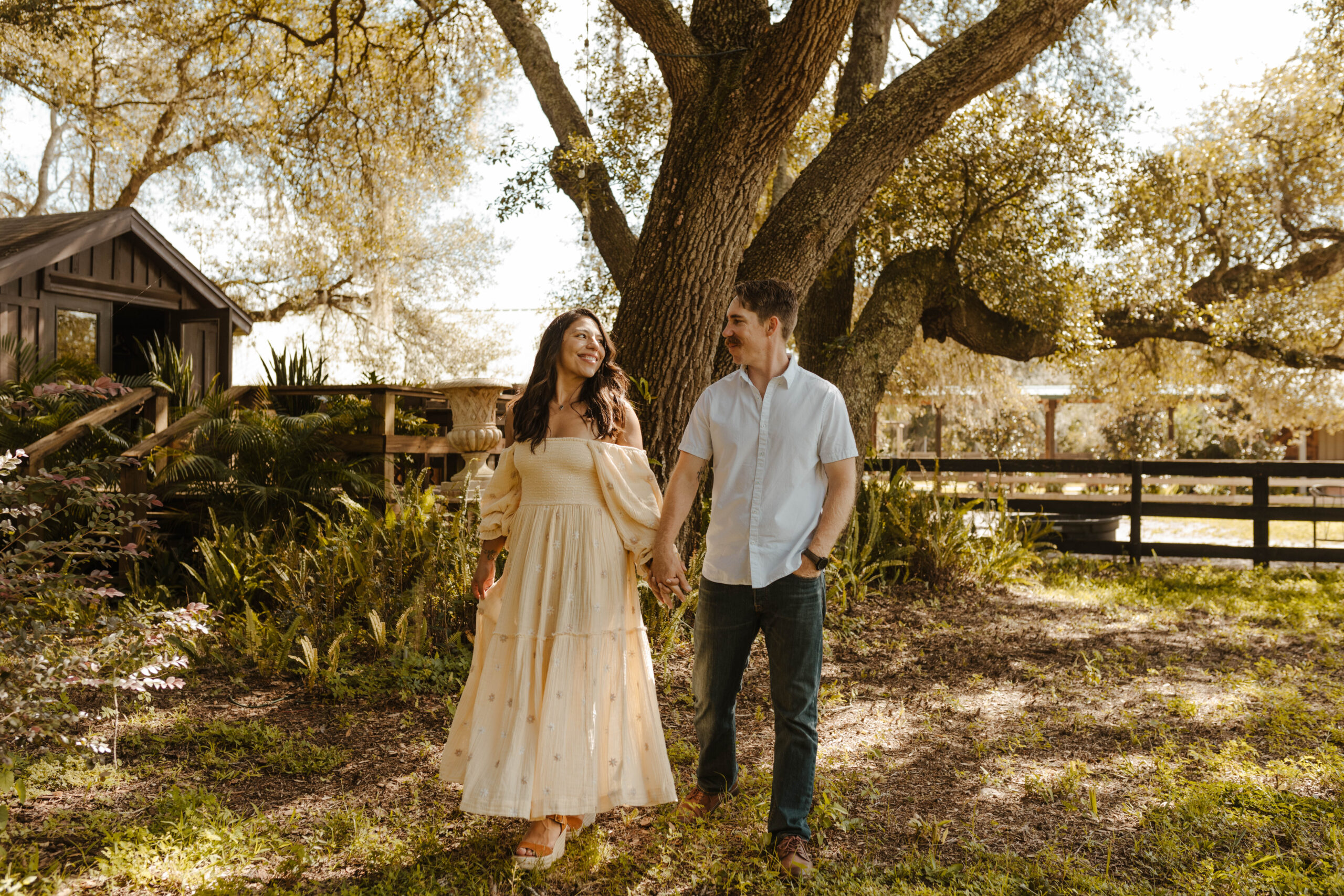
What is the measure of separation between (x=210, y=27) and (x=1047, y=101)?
938 centimetres

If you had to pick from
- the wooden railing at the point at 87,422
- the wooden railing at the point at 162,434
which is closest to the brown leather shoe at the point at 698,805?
the wooden railing at the point at 162,434

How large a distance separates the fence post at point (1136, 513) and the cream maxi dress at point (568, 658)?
8.34 metres

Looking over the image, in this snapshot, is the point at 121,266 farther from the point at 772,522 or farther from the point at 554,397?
the point at 772,522

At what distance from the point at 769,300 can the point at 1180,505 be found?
950 cm

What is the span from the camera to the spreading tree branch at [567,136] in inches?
306

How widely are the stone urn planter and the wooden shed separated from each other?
6809mm

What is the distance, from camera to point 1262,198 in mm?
12047

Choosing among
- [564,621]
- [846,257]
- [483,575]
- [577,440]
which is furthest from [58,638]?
[846,257]

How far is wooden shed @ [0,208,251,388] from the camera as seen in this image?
37.1 feet


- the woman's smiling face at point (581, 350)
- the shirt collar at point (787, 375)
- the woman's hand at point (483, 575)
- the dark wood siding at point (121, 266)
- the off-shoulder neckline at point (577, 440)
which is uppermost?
the dark wood siding at point (121, 266)

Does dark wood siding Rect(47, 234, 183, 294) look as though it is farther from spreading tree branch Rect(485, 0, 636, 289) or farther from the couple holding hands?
the couple holding hands

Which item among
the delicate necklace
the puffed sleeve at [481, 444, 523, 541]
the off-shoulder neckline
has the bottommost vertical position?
the puffed sleeve at [481, 444, 523, 541]

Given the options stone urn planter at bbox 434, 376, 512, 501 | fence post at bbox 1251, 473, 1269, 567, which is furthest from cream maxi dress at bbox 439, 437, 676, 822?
fence post at bbox 1251, 473, 1269, 567

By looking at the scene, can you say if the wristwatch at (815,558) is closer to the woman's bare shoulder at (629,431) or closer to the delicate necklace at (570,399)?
the woman's bare shoulder at (629,431)
